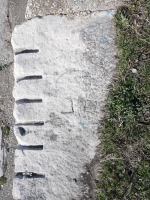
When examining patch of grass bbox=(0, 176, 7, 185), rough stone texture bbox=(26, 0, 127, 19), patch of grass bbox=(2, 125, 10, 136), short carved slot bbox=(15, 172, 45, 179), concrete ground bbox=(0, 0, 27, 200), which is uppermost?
rough stone texture bbox=(26, 0, 127, 19)

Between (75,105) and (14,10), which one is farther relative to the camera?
(14,10)

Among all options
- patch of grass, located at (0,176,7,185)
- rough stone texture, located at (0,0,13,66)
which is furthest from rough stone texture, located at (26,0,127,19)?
patch of grass, located at (0,176,7,185)

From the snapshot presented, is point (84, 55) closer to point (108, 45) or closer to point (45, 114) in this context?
point (108, 45)

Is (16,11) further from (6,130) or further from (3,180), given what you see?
(3,180)

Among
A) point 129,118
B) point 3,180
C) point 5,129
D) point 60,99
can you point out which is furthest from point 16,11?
point 3,180

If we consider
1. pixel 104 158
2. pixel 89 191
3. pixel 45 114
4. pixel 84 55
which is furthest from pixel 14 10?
pixel 89 191

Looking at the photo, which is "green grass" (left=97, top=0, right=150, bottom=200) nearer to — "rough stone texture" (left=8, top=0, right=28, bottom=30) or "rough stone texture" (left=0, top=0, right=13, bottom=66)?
"rough stone texture" (left=8, top=0, right=28, bottom=30)
